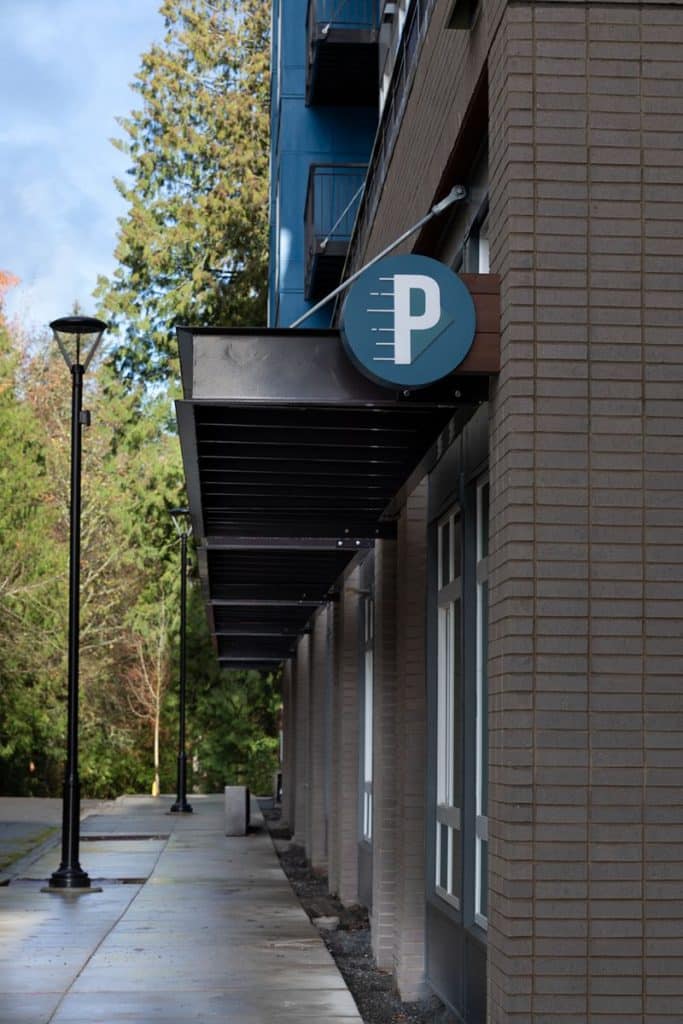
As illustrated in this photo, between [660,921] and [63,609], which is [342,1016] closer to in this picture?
[660,921]

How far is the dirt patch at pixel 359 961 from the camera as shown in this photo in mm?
12109

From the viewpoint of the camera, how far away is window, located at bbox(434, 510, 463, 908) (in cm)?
1123

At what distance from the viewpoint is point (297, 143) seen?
2723 cm

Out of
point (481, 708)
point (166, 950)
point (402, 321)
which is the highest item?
point (402, 321)

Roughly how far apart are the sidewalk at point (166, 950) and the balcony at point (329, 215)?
8.43m

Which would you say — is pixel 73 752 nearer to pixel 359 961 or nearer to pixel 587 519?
pixel 359 961

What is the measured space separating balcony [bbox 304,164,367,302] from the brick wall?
1547 centimetres

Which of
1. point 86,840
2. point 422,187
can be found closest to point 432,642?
point 422,187

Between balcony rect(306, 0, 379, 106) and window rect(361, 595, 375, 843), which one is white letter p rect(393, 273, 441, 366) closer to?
window rect(361, 595, 375, 843)

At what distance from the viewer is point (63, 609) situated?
54.7 meters

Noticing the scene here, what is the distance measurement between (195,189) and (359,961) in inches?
1493

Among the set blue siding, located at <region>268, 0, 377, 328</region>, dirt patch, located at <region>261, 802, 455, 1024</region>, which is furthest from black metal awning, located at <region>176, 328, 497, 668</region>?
blue siding, located at <region>268, 0, 377, 328</region>

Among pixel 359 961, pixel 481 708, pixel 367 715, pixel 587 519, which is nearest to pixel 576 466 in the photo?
pixel 587 519

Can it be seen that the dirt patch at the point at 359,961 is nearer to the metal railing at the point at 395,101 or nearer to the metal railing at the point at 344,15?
the metal railing at the point at 395,101
